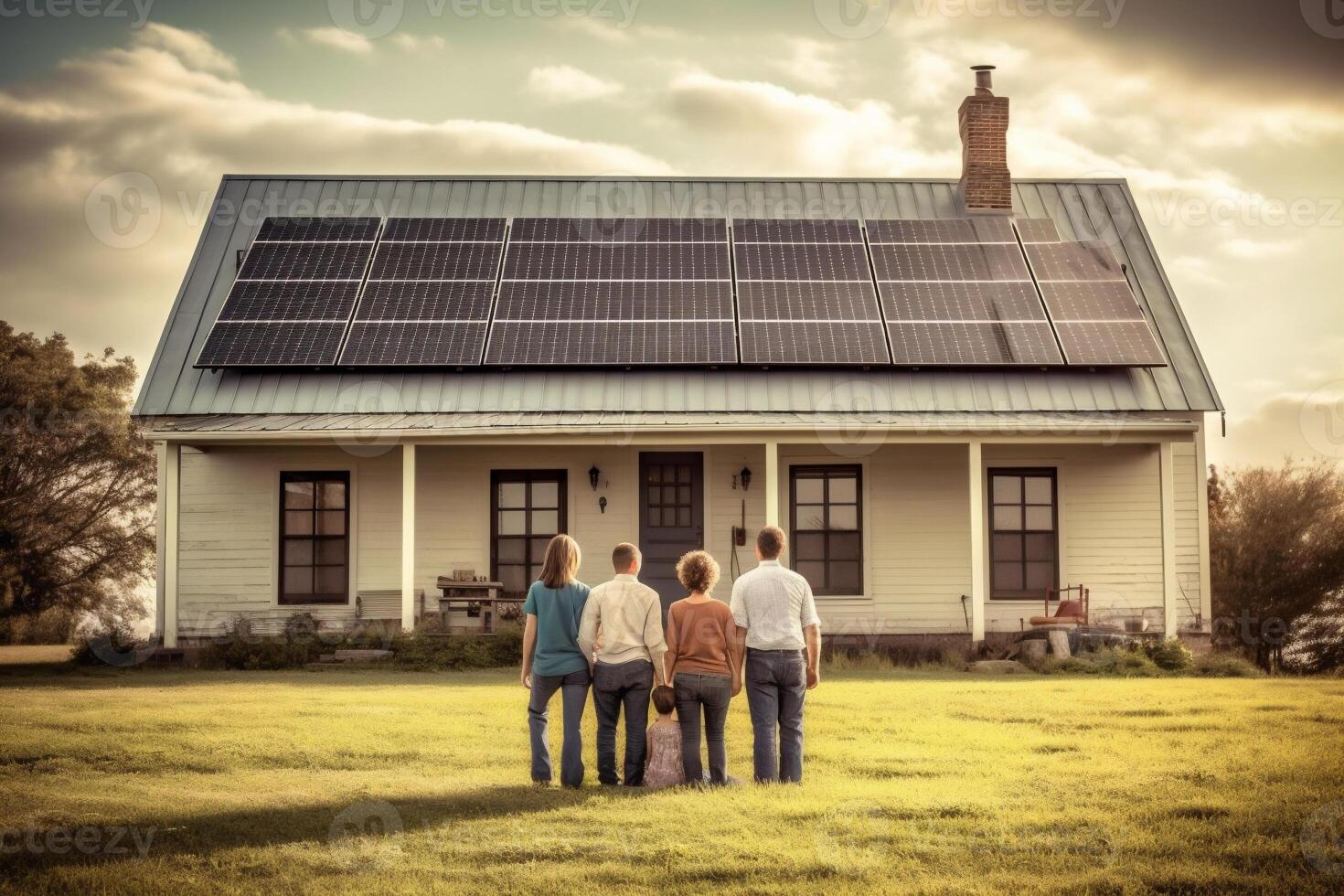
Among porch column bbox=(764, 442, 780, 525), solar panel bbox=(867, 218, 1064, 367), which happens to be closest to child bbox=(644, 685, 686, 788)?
porch column bbox=(764, 442, 780, 525)

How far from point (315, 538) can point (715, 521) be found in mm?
5728

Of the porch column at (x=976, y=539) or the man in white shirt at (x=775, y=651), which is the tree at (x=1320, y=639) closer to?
the porch column at (x=976, y=539)

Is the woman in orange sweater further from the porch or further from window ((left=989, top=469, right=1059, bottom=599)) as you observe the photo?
window ((left=989, top=469, right=1059, bottom=599))

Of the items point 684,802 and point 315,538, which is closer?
point 684,802

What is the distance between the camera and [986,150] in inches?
852

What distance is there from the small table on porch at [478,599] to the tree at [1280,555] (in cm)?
1410

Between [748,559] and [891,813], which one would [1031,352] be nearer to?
[748,559]

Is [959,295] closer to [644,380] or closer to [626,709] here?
Result: [644,380]

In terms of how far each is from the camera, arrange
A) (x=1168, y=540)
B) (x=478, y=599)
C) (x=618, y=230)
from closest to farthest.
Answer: (x=1168, y=540) < (x=478, y=599) < (x=618, y=230)

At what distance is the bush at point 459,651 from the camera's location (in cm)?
1619

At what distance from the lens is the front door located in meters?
18.6

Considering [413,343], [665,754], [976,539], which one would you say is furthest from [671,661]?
[413,343]

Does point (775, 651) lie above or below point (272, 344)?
below

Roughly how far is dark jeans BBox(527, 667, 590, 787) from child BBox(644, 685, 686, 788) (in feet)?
1.57
